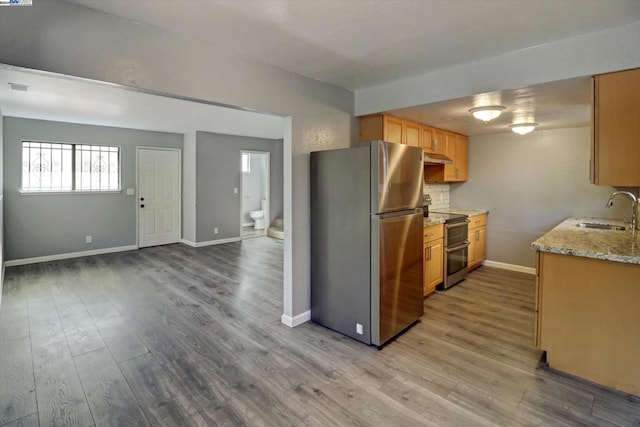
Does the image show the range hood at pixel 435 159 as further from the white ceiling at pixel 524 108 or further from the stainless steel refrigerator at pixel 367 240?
the stainless steel refrigerator at pixel 367 240

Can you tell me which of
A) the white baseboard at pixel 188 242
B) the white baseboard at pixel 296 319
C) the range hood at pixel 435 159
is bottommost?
the white baseboard at pixel 296 319

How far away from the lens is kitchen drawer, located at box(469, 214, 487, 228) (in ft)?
15.9

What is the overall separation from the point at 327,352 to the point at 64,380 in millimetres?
1949

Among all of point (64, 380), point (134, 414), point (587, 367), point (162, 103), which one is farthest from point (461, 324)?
point (162, 103)

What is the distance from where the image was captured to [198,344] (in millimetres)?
2787

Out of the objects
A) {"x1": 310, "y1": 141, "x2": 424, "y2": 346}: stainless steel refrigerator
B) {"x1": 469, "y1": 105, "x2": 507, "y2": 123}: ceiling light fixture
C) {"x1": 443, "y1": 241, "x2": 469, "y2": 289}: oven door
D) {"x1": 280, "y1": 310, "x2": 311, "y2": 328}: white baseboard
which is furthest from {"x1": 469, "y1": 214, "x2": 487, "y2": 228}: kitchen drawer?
{"x1": 280, "y1": 310, "x2": 311, "y2": 328}: white baseboard

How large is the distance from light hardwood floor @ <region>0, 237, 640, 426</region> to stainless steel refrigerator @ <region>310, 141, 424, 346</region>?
A: 0.22m

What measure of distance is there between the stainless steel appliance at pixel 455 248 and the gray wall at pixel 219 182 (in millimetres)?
4861

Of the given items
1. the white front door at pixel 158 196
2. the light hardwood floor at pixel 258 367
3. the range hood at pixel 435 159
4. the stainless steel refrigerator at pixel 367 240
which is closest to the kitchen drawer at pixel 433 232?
the stainless steel refrigerator at pixel 367 240

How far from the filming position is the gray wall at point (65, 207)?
5.30 m

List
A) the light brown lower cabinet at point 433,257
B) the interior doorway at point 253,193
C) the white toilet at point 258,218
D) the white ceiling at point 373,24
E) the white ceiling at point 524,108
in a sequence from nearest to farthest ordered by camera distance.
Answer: the white ceiling at point 373,24
the white ceiling at point 524,108
the light brown lower cabinet at point 433,257
the white toilet at point 258,218
the interior doorway at point 253,193

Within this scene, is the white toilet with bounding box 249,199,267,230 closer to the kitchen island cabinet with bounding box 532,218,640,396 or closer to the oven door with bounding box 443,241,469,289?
the oven door with bounding box 443,241,469,289

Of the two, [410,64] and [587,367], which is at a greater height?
[410,64]

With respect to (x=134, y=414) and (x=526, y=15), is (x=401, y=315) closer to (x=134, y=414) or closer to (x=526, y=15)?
(x=134, y=414)
